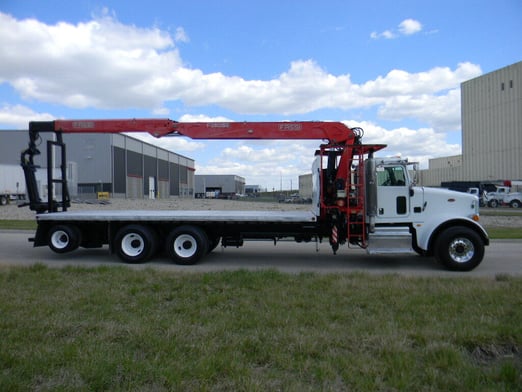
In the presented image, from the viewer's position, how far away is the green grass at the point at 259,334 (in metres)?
3.85

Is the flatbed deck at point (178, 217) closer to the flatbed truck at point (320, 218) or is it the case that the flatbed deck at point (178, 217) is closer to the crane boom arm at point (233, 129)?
the flatbed truck at point (320, 218)

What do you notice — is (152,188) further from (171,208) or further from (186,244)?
(186,244)

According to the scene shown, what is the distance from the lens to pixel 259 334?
4949 mm

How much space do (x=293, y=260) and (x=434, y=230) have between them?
3534 millimetres

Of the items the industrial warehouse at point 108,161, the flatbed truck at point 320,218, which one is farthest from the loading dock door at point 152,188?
the flatbed truck at point 320,218

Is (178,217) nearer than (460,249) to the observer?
No

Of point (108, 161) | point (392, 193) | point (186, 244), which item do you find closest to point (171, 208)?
point (186, 244)

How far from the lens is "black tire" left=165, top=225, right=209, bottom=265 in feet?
35.5

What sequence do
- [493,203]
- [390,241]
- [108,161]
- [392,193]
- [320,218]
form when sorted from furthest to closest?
[108,161]
[493,203]
[320,218]
[392,193]
[390,241]

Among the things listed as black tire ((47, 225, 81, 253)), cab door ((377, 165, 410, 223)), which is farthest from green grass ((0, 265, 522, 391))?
black tire ((47, 225, 81, 253))

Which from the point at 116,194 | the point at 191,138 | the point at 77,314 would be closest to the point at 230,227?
the point at 191,138

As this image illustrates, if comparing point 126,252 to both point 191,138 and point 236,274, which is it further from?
point 236,274

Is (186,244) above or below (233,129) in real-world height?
below

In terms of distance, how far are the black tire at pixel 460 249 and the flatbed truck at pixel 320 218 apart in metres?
0.02
